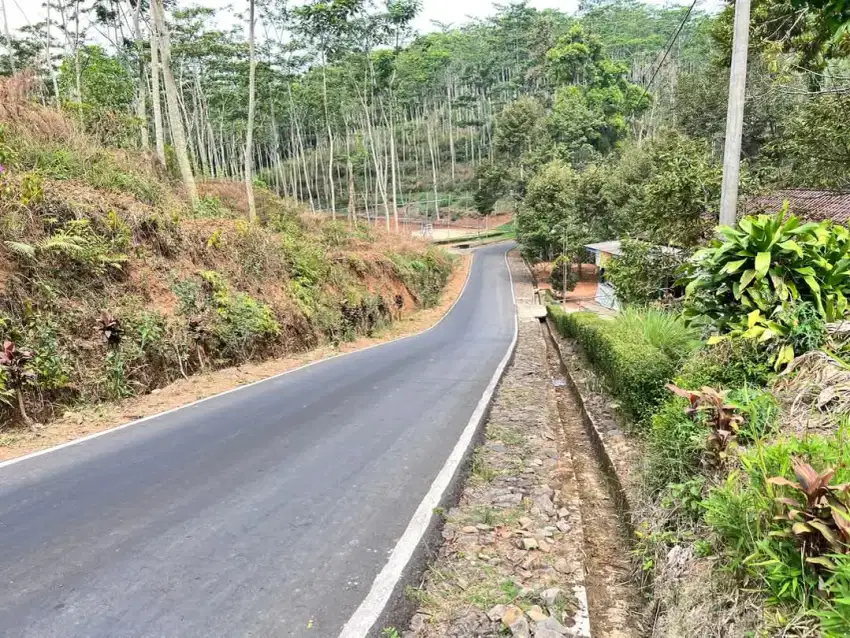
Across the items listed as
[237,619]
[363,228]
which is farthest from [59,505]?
[363,228]

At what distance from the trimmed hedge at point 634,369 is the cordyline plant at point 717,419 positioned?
6.19 feet

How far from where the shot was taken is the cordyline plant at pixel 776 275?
14.7 ft

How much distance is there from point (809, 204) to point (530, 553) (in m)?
13.4

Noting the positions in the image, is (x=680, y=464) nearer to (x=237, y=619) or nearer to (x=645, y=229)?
(x=237, y=619)

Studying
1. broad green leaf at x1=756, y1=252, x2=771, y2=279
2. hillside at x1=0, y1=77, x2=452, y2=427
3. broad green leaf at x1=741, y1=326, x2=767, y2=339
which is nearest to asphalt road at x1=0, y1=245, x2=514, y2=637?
hillside at x1=0, y1=77, x2=452, y2=427

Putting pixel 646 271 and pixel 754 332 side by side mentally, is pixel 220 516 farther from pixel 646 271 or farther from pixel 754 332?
pixel 646 271

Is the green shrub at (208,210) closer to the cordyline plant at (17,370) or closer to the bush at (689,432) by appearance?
the cordyline plant at (17,370)


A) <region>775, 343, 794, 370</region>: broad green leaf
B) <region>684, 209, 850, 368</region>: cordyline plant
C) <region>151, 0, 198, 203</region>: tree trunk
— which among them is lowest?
<region>775, 343, 794, 370</region>: broad green leaf

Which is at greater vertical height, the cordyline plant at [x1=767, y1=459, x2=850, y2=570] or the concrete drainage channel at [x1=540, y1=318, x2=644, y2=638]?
the cordyline plant at [x1=767, y1=459, x2=850, y2=570]

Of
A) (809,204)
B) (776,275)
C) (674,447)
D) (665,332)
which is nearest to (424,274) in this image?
(809,204)

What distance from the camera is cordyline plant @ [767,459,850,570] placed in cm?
219

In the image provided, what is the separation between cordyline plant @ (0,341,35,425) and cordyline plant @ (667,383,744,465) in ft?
26.7

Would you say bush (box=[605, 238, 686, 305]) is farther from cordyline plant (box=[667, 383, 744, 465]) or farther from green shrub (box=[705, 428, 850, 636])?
green shrub (box=[705, 428, 850, 636])

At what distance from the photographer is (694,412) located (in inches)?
157
